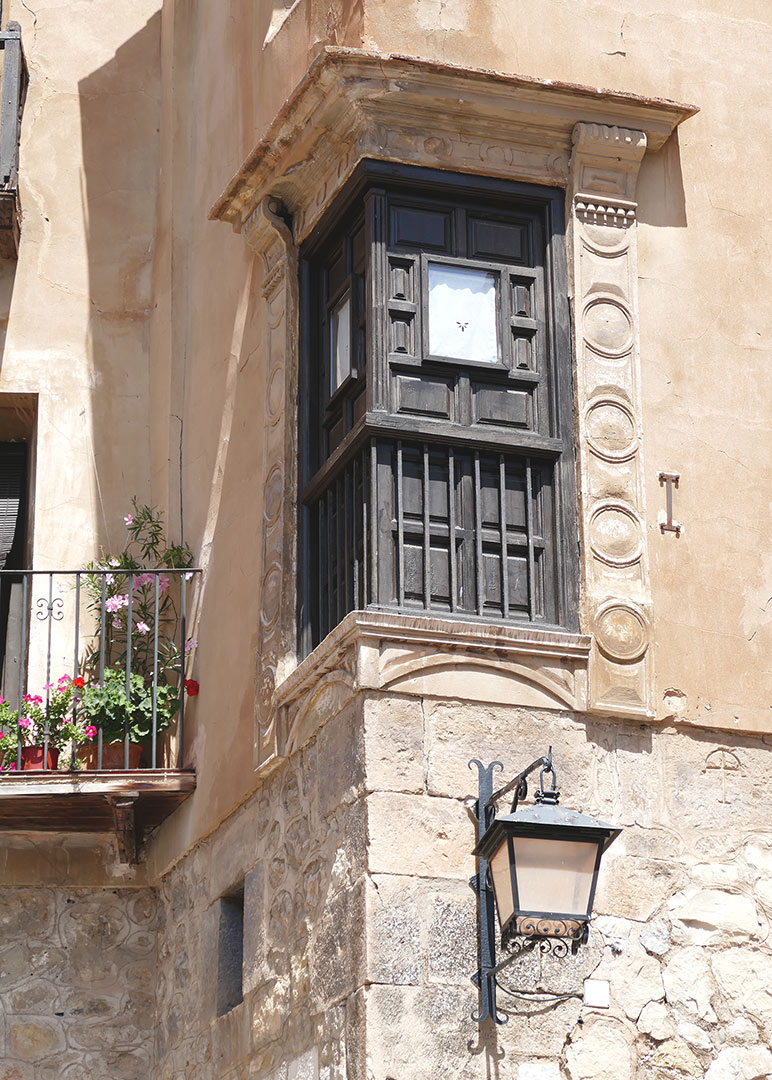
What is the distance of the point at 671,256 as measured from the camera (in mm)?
7992

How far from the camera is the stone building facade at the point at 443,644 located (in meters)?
6.84

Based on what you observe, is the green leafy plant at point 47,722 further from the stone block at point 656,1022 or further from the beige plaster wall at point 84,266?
the stone block at point 656,1022

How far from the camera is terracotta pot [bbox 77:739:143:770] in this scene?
9.02 meters

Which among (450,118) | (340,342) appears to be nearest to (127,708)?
(340,342)

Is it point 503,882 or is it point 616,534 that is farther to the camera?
point 616,534

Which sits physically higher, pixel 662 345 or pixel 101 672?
pixel 662 345

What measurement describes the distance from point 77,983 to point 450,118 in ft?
14.0

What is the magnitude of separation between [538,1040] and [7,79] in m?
6.30

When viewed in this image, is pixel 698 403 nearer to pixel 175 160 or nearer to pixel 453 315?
pixel 453 315

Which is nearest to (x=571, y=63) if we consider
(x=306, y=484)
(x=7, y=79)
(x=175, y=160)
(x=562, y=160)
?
(x=562, y=160)

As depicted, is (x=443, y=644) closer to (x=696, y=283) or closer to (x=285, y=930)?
(x=285, y=930)

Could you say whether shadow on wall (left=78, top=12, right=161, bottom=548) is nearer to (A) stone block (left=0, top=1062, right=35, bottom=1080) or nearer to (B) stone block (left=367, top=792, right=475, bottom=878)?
(A) stone block (left=0, top=1062, right=35, bottom=1080)

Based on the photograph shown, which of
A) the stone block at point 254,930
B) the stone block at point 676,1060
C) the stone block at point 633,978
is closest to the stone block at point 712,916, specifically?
the stone block at point 633,978

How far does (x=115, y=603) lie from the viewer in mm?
9242
